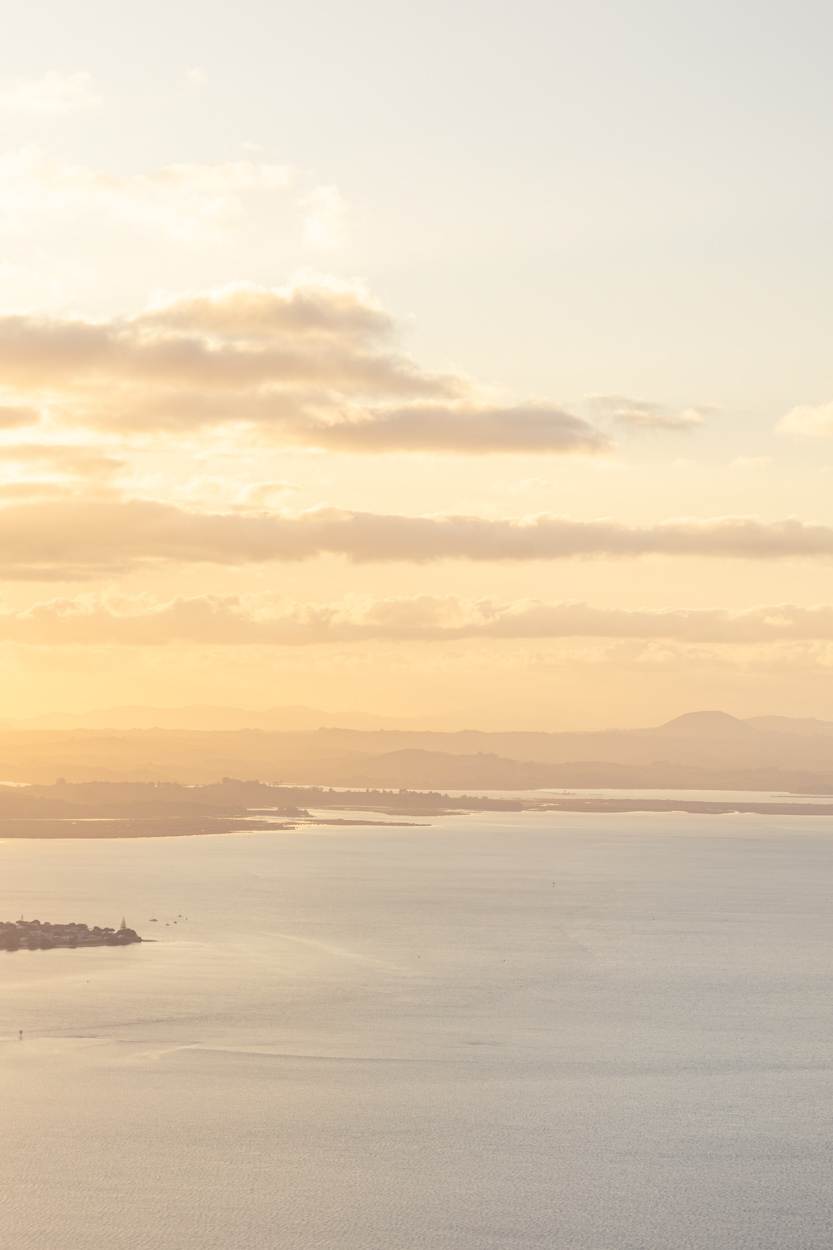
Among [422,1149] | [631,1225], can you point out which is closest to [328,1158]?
[422,1149]

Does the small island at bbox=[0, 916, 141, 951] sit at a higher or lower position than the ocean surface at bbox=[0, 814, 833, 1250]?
higher

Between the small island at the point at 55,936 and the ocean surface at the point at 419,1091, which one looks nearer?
the ocean surface at the point at 419,1091

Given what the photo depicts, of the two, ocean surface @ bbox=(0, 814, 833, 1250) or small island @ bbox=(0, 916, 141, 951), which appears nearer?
ocean surface @ bbox=(0, 814, 833, 1250)

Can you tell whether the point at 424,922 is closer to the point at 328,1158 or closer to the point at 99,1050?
the point at 99,1050

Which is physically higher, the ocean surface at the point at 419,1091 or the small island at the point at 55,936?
the small island at the point at 55,936
